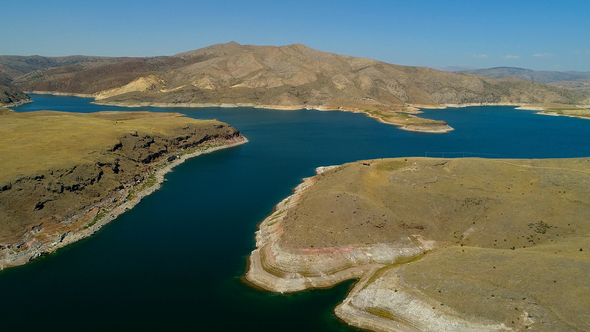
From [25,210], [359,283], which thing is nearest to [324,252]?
[359,283]

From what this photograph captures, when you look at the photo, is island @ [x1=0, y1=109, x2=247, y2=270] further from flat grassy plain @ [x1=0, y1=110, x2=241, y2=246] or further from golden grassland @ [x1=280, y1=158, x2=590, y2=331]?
golden grassland @ [x1=280, y1=158, x2=590, y2=331]

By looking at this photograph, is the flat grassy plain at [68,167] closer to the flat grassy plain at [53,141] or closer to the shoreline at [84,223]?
the flat grassy plain at [53,141]

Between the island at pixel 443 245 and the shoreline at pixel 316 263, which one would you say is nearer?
the island at pixel 443 245

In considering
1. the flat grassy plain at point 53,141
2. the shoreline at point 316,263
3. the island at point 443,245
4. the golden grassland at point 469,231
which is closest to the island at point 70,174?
the flat grassy plain at point 53,141

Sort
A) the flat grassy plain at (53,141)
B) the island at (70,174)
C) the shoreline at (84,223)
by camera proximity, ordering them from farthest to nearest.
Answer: the flat grassy plain at (53,141), the island at (70,174), the shoreline at (84,223)

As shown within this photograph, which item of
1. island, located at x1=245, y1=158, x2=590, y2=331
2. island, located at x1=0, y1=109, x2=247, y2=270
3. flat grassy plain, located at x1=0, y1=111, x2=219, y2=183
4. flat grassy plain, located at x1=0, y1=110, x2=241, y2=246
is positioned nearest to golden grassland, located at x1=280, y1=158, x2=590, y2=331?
island, located at x1=245, y1=158, x2=590, y2=331

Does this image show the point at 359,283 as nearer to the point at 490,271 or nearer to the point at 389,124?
the point at 490,271
